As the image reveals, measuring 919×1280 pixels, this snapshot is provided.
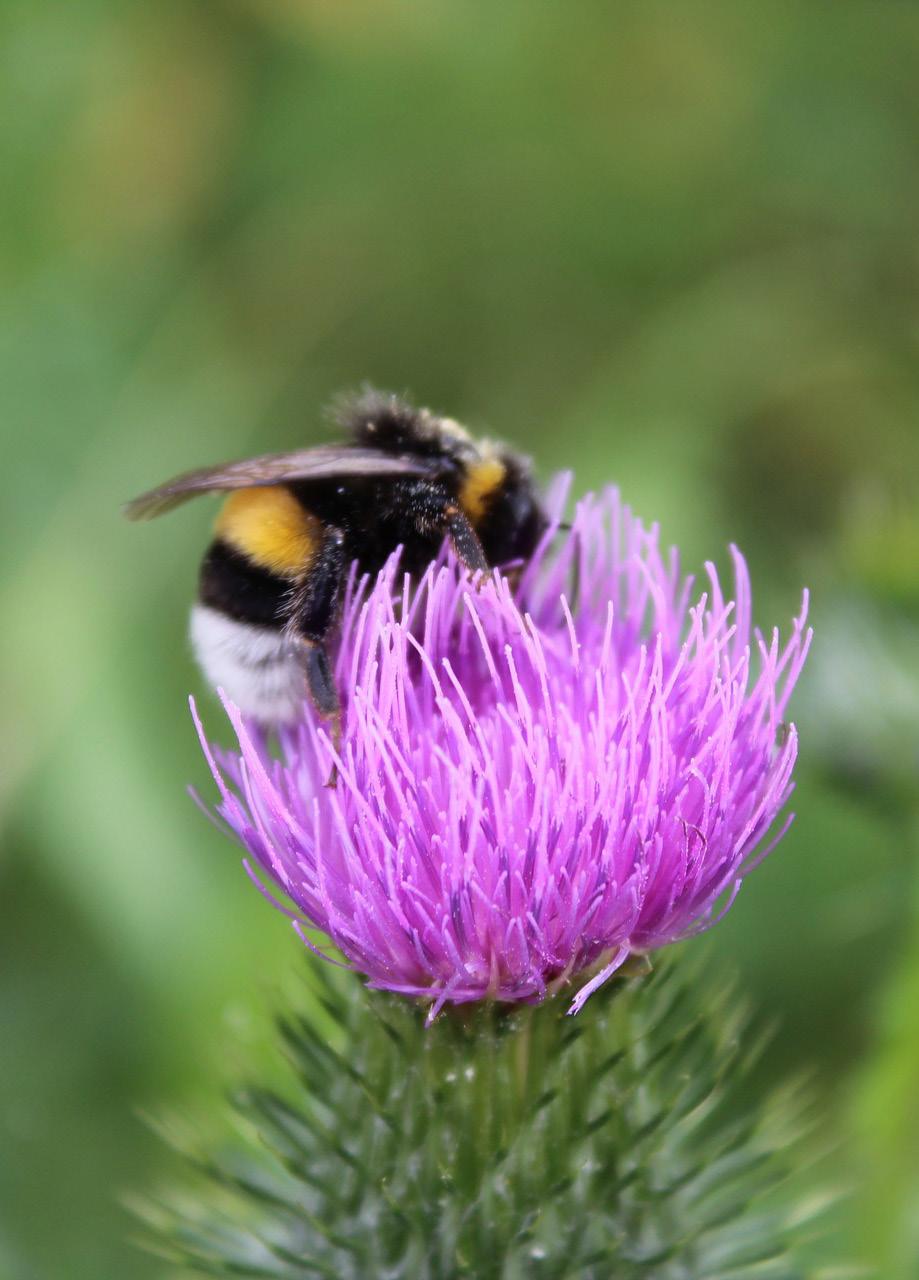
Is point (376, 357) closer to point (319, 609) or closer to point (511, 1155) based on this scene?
point (319, 609)

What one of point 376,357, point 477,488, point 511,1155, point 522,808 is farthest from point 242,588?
point 376,357

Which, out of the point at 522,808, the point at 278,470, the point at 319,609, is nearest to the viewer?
the point at 522,808

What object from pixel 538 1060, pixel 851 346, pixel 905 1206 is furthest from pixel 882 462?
pixel 538 1060

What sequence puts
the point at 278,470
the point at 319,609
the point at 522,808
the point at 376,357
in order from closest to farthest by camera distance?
the point at 522,808, the point at 278,470, the point at 319,609, the point at 376,357

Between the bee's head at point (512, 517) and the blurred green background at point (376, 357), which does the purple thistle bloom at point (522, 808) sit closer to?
the bee's head at point (512, 517)

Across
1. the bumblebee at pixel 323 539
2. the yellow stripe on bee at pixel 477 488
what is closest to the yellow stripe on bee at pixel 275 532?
the bumblebee at pixel 323 539

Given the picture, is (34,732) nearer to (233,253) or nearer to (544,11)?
(233,253)
